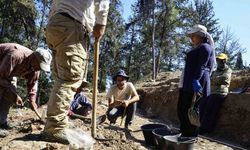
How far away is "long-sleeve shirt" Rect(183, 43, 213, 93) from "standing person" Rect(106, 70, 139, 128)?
4.41 ft

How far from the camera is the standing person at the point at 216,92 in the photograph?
7492 mm

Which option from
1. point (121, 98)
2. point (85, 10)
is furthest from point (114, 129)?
point (85, 10)

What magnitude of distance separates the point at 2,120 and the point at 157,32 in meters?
30.2

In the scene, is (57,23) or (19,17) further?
(19,17)

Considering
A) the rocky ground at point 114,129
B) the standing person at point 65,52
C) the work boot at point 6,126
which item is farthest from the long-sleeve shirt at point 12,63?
the standing person at point 65,52

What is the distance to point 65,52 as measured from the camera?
3.38 meters

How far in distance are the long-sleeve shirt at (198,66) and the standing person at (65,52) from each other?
2.19 meters

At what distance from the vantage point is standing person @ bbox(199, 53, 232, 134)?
749 centimetres

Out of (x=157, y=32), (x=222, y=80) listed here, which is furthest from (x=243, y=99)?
(x=157, y=32)

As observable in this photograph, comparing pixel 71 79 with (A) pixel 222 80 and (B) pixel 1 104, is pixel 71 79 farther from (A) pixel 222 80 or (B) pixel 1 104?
(A) pixel 222 80

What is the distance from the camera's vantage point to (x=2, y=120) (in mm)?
4758

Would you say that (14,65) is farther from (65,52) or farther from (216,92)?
(216,92)

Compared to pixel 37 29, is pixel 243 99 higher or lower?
lower

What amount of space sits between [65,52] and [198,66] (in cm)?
248
